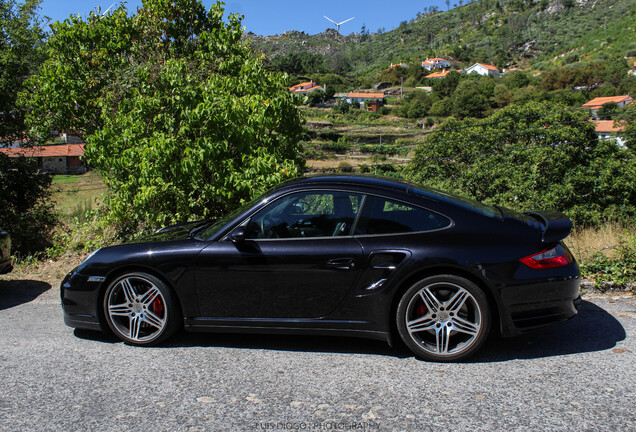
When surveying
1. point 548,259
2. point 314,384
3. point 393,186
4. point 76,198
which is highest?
point 393,186

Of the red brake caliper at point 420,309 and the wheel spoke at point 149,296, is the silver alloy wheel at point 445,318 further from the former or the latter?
the wheel spoke at point 149,296

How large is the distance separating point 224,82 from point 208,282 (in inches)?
162

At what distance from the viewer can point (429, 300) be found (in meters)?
3.92

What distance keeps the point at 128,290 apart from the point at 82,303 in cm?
45

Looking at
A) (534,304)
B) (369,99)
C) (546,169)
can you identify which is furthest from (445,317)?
(369,99)

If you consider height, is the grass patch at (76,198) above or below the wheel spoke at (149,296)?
below

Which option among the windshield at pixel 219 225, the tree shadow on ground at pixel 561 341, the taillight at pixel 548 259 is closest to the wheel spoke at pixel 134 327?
the windshield at pixel 219 225

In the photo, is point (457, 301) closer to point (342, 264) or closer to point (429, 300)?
point (429, 300)

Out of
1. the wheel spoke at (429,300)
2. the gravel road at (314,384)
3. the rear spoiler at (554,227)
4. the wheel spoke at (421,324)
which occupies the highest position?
the rear spoiler at (554,227)

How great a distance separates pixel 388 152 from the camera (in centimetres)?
6366

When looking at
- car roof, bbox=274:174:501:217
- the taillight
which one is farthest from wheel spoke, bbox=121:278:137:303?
the taillight

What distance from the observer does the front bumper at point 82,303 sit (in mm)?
4465

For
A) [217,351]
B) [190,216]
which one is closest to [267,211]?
[217,351]

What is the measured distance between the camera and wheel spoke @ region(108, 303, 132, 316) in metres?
4.42
